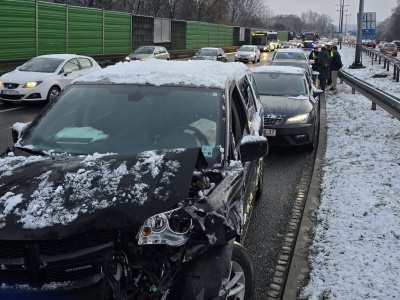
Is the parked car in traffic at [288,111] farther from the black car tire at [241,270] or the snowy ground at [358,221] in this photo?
the black car tire at [241,270]

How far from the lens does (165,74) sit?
14.3 ft

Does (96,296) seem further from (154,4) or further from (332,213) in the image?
(154,4)

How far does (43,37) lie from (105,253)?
24869 millimetres

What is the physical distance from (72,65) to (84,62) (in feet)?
2.32

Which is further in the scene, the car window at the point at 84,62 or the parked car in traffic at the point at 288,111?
the car window at the point at 84,62

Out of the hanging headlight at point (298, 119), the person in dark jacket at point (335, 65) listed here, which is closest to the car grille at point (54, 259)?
the hanging headlight at point (298, 119)

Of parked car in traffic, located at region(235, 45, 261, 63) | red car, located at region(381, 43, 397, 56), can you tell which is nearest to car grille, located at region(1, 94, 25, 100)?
parked car in traffic, located at region(235, 45, 261, 63)

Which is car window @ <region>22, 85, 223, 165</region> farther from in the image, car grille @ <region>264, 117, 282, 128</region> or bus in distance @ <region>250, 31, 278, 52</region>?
bus in distance @ <region>250, 31, 278, 52</region>

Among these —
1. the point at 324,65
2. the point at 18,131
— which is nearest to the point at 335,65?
the point at 324,65

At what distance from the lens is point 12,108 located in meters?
14.0

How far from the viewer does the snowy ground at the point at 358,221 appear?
3.88m

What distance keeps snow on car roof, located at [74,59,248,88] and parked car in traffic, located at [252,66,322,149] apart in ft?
13.0

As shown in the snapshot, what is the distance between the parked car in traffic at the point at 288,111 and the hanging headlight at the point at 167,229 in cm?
619

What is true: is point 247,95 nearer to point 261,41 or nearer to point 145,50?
point 145,50
